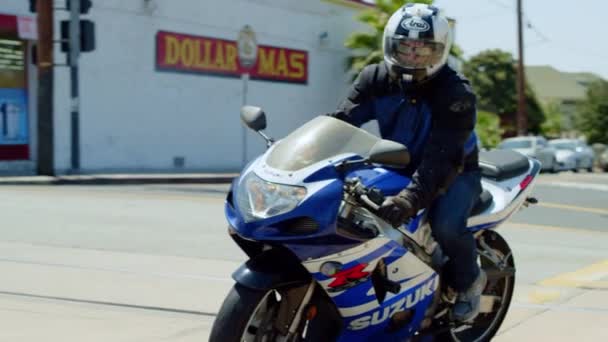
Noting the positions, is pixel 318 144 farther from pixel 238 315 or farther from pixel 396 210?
pixel 238 315

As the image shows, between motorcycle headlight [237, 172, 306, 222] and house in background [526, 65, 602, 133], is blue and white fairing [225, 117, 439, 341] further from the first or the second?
house in background [526, 65, 602, 133]

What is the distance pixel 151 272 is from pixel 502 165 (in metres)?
3.16

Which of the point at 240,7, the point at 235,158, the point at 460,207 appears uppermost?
the point at 240,7

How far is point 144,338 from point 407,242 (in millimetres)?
1739

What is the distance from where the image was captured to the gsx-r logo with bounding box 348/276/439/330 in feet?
14.4

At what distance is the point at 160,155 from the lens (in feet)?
87.4

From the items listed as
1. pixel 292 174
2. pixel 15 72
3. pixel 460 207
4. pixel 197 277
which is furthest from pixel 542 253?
pixel 15 72

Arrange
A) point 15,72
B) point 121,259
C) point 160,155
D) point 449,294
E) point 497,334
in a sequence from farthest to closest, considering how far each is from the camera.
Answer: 1. point 160,155
2. point 15,72
3. point 121,259
4. point 497,334
5. point 449,294

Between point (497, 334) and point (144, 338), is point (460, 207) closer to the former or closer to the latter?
point (497, 334)

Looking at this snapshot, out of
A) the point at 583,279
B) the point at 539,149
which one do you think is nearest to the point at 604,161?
the point at 539,149

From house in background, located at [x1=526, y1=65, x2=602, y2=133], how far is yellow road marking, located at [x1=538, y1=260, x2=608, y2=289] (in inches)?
3846

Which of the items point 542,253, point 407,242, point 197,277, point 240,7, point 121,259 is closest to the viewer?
point 407,242

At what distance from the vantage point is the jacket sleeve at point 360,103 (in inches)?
196

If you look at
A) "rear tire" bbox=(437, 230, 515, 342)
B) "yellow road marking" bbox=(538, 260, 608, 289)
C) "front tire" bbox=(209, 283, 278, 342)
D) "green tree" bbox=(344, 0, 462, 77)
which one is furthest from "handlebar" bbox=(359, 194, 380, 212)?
"green tree" bbox=(344, 0, 462, 77)
